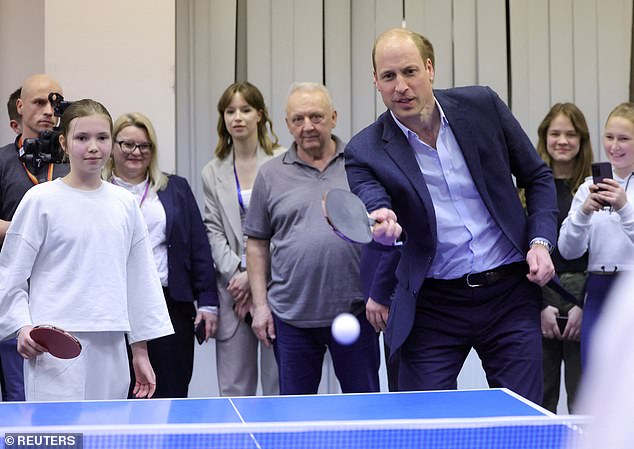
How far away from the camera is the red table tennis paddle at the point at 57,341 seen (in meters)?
3.40

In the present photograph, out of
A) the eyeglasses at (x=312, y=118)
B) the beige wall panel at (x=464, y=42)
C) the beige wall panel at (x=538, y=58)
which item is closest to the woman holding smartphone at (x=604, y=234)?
the eyeglasses at (x=312, y=118)

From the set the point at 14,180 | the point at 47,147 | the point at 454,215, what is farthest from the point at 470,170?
the point at 14,180

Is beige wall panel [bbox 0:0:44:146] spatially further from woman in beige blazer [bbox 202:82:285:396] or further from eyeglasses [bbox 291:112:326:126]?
eyeglasses [bbox 291:112:326:126]

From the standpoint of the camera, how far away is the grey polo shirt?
4840 millimetres

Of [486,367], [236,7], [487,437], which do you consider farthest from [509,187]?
[236,7]

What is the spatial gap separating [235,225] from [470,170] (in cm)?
212

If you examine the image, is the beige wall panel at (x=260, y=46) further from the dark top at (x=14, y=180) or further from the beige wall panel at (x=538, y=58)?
the dark top at (x=14, y=180)

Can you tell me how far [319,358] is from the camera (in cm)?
494

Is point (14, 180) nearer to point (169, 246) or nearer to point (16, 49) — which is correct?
point (169, 246)

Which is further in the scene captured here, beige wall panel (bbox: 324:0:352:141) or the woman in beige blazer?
beige wall panel (bbox: 324:0:352:141)

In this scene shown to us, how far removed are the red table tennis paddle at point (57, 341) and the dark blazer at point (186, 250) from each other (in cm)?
156

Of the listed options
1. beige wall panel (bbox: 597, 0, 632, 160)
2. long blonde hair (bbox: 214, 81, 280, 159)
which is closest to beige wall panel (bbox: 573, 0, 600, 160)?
beige wall panel (bbox: 597, 0, 632, 160)

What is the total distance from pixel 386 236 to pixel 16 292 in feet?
5.07

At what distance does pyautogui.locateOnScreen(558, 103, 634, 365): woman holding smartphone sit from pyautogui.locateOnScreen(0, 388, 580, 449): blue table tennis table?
6.39 feet
